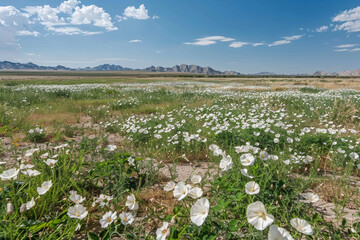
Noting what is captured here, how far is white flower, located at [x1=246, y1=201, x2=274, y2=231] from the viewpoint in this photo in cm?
117

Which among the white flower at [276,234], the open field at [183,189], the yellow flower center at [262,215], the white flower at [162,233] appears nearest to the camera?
the white flower at [276,234]

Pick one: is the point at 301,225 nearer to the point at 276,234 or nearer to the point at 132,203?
the point at 276,234

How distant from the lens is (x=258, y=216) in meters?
1.24

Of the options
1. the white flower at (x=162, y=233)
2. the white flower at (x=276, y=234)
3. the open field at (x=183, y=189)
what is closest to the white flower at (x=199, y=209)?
the open field at (x=183, y=189)

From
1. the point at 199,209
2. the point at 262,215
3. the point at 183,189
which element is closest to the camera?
the point at 262,215

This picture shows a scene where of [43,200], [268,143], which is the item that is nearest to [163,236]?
[43,200]

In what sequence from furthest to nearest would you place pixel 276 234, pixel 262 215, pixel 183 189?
pixel 183 189 < pixel 262 215 < pixel 276 234

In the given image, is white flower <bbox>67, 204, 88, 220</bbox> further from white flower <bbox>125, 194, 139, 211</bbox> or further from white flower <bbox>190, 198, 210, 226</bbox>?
white flower <bbox>190, 198, 210, 226</bbox>

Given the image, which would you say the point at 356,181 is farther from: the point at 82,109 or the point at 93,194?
the point at 82,109

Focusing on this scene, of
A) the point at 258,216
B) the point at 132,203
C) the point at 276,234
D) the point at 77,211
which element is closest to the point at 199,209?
the point at 258,216

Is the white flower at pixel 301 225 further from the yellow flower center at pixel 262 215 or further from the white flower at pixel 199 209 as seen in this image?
the white flower at pixel 199 209

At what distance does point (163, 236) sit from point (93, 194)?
1480 mm

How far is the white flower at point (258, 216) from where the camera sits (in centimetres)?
117

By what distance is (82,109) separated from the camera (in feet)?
29.6
